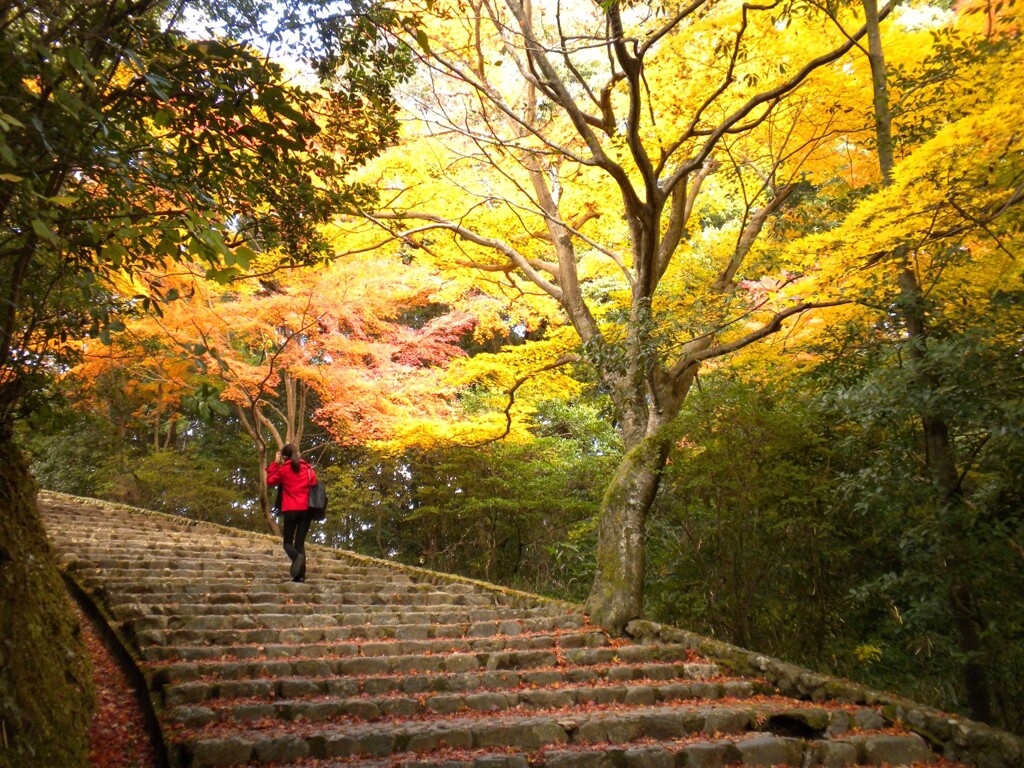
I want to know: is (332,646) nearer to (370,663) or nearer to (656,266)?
(370,663)

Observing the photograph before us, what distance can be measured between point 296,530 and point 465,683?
3.59 metres

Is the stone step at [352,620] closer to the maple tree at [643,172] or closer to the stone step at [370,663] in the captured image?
the stone step at [370,663]

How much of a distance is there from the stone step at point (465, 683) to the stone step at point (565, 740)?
542 mm

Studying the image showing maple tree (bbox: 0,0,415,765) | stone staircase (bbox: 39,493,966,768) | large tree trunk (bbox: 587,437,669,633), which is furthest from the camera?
large tree trunk (bbox: 587,437,669,633)

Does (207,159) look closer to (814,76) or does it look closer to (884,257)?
(884,257)

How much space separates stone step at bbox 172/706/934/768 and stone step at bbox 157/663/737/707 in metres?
0.54

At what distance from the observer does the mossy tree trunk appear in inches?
106

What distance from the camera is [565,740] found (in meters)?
3.97

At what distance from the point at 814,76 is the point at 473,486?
29.6 ft

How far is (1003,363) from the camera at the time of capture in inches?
179

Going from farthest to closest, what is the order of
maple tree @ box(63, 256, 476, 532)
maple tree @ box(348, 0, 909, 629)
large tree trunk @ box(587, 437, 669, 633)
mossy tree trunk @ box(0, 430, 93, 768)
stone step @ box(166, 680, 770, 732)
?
1. maple tree @ box(63, 256, 476, 532)
2. large tree trunk @ box(587, 437, 669, 633)
3. maple tree @ box(348, 0, 909, 629)
4. stone step @ box(166, 680, 770, 732)
5. mossy tree trunk @ box(0, 430, 93, 768)

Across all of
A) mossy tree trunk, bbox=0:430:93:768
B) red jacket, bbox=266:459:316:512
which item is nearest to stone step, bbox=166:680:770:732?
mossy tree trunk, bbox=0:430:93:768

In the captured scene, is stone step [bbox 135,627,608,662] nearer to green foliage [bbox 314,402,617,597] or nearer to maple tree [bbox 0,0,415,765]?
maple tree [bbox 0,0,415,765]

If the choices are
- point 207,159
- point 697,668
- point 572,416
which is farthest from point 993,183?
point 572,416
